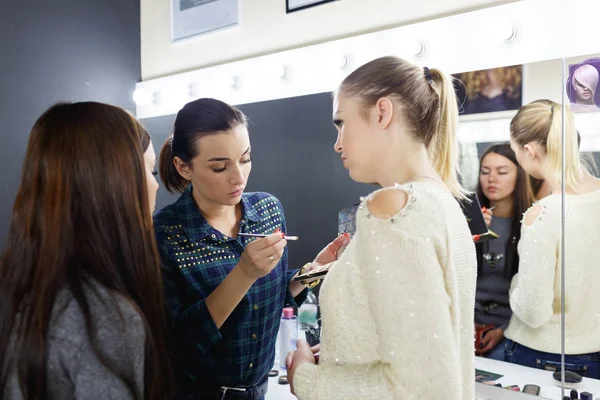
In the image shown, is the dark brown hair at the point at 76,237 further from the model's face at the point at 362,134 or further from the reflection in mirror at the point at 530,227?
the reflection in mirror at the point at 530,227

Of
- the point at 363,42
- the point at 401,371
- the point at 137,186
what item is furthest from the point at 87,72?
the point at 401,371

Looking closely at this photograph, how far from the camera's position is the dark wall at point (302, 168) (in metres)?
Result: 1.70

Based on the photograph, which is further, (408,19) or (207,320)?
(408,19)

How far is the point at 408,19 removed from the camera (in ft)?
4.90

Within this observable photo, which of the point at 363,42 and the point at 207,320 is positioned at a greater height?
the point at 363,42

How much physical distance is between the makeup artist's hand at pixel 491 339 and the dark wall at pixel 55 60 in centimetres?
170

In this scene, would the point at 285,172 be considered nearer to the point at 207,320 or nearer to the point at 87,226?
the point at 207,320

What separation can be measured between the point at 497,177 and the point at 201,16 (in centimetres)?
129

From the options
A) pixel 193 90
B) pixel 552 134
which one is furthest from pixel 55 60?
pixel 552 134

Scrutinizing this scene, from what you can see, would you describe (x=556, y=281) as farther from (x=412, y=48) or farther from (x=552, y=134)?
(x=412, y=48)

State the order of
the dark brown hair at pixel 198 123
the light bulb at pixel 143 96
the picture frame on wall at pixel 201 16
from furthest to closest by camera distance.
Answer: the light bulb at pixel 143 96 → the picture frame on wall at pixel 201 16 → the dark brown hair at pixel 198 123

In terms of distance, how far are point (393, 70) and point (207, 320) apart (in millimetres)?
667

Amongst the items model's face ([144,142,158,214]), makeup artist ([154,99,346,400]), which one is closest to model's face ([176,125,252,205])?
makeup artist ([154,99,346,400])

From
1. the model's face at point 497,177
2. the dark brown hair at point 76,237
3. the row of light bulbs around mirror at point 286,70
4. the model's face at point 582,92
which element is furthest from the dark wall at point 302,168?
the dark brown hair at point 76,237
